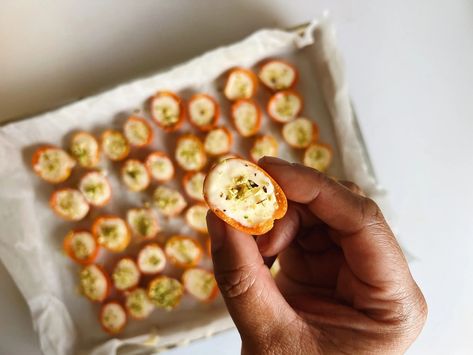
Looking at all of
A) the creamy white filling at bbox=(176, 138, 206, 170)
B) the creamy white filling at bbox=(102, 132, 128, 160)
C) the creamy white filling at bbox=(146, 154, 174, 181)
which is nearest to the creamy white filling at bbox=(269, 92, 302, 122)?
the creamy white filling at bbox=(176, 138, 206, 170)

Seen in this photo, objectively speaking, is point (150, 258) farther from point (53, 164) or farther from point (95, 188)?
point (53, 164)

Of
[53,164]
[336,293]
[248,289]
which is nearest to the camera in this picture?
[248,289]

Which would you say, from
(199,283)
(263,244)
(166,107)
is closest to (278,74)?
(166,107)

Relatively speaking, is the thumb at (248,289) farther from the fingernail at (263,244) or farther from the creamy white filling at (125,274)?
the creamy white filling at (125,274)

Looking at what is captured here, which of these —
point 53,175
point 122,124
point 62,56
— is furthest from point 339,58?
point 53,175

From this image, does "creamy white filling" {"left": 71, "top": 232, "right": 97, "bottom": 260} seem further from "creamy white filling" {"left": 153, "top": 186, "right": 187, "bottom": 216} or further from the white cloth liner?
"creamy white filling" {"left": 153, "top": 186, "right": 187, "bottom": 216}
